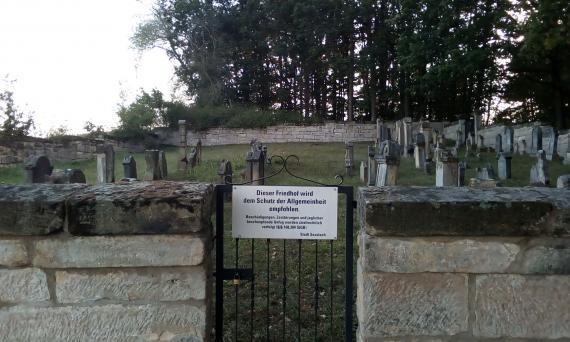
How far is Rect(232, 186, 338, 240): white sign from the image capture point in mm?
2719

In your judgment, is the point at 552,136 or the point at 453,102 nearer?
the point at 552,136

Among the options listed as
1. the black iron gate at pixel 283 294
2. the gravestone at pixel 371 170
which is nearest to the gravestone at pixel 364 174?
the gravestone at pixel 371 170

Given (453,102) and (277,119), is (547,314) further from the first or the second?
(453,102)

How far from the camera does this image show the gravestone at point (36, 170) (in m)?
9.45

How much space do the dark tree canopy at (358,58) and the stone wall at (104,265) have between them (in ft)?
85.6

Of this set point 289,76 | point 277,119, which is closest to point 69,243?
point 277,119

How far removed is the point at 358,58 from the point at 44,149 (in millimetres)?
23484

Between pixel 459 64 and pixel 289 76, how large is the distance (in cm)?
1874

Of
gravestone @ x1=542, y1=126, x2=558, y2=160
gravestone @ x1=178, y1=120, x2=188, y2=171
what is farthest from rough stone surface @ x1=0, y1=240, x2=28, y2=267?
gravestone @ x1=542, y1=126, x2=558, y2=160

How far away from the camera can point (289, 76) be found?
4172 centimetres

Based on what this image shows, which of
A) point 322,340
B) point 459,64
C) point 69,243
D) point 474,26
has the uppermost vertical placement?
point 474,26

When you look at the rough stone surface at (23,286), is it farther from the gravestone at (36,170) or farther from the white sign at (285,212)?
the gravestone at (36,170)

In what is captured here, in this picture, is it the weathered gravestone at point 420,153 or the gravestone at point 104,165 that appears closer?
the gravestone at point 104,165

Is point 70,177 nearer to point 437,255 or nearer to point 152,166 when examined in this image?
point 152,166
